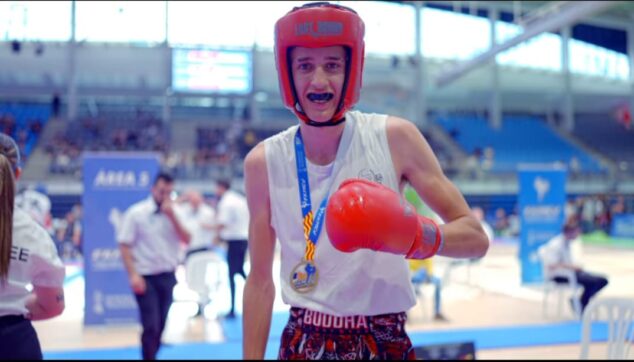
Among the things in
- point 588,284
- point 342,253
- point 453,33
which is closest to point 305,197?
point 342,253

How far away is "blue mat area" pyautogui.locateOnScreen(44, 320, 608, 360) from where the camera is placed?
4.70 metres

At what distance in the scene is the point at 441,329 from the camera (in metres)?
5.67

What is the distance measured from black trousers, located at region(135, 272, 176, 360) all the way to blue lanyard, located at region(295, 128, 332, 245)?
2849 mm

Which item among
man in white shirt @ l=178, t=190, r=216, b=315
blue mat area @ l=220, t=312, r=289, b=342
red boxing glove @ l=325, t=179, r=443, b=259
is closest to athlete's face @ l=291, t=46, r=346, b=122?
red boxing glove @ l=325, t=179, r=443, b=259

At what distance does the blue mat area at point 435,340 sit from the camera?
4.70 m

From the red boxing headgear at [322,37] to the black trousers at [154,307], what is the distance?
9.52 feet

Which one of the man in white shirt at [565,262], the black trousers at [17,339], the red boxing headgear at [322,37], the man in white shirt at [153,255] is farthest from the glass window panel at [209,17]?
the man in white shirt at [565,262]

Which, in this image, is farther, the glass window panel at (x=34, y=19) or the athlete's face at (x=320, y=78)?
the glass window panel at (x=34, y=19)

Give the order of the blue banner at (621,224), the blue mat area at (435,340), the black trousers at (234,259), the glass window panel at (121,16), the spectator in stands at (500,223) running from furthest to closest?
the spectator in stands at (500,223)
the blue banner at (621,224)
the black trousers at (234,259)
the blue mat area at (435,340)
the glass window panel at (121,16)

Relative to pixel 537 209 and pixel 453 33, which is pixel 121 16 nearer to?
pixel 453 33

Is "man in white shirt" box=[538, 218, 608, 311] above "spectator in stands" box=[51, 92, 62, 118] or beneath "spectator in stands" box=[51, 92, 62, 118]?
beneath

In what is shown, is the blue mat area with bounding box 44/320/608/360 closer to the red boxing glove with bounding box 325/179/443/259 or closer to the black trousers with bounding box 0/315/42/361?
the black trousers with bounding box 0/315/42/361

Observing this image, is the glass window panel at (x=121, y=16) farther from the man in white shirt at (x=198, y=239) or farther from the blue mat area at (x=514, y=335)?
the blue mat area at (x=514, y=335)

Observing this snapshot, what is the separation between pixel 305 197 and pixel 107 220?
184 inches
